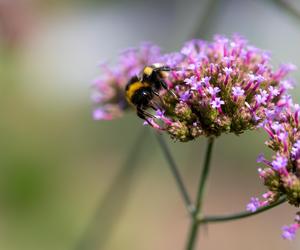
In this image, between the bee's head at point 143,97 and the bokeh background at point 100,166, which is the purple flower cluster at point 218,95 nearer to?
the bee's head at point 143,97

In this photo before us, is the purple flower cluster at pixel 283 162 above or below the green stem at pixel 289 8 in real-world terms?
below

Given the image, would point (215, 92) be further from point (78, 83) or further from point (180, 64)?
point (78, 83)

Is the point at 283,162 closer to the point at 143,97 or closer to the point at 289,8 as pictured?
the point at 143,97

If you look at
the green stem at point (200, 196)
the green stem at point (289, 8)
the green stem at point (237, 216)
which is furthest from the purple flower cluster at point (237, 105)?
the green stem at point (289, 8)

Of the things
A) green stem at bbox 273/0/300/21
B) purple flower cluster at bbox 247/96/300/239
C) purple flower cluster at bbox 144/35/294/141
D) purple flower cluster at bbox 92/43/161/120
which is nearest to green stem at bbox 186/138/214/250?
Result: purple flower cluster at bbox 144/35/294/141

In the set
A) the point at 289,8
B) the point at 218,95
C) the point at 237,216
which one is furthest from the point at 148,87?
the point at 289,8

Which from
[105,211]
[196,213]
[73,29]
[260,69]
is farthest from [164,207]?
[73,29]

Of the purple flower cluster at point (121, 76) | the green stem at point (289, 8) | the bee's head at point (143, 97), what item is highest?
the green stem at point (289, 8)

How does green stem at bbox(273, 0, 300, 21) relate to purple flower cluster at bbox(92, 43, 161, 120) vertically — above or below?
above

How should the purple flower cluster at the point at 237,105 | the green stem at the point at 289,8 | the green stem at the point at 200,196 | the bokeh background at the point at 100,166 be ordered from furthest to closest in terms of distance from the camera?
1. the bokeh background at the point at 100,166
2. the green stem at the point at 289,8
3. the green stem at the point at 200,196
4. the purple flower cluster at the point at 237,105

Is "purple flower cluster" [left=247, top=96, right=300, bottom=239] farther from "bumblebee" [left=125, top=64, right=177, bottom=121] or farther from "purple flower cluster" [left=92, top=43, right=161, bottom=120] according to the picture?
"purple flower cluster" [left=92, top=43, right=161, bottom=120]
